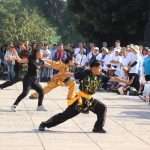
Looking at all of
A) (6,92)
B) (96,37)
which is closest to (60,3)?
(96,37)

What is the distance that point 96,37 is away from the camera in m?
38.2

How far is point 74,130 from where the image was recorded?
13477 millimetres

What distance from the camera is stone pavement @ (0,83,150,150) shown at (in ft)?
38.1

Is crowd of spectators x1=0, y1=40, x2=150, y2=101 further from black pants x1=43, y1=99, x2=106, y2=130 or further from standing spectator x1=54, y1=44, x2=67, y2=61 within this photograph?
black pants x1=43, y1=99, x2=106, y2=130

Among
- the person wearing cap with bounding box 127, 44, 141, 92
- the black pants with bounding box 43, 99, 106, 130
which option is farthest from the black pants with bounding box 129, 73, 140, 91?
the black pants with bounding box 43, 99, 106, 130

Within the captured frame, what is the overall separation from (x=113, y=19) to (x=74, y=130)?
75.0 ft

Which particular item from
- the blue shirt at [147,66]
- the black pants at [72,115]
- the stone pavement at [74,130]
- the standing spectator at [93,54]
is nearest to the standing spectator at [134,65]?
the blue shirt at [147,66]

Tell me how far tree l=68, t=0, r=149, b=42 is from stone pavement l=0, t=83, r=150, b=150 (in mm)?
16449

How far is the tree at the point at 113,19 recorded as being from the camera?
35.3 meters

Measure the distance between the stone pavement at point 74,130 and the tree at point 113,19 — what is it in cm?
1645

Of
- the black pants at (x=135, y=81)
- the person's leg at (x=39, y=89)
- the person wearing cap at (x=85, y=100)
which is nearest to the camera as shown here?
the person wearing cap at (x=85, y=100)

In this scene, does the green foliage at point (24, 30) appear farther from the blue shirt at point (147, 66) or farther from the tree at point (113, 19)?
the blue shirt at point (147, 66)

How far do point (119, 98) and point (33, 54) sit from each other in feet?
18.2

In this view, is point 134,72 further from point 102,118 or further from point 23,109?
point 102,118
